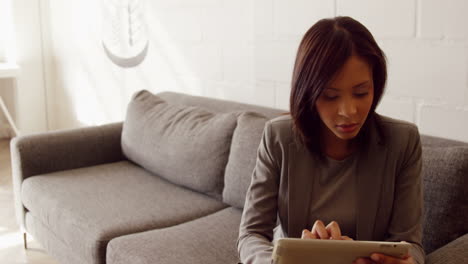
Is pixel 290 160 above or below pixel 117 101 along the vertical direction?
above

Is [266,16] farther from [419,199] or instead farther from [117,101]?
[117,101]

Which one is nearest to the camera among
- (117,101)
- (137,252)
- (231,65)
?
(137,252)

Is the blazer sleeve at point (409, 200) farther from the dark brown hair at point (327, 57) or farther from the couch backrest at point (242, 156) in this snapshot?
the couch backrest at point (242, 156)

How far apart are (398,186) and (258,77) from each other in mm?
1293

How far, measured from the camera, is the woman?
114cm

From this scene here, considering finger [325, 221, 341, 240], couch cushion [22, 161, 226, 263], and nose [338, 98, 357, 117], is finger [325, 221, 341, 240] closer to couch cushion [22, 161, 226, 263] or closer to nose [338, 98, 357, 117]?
nose [338, 98, 357, 117]

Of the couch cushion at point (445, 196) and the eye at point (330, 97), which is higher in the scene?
the eye at point (330, 97)

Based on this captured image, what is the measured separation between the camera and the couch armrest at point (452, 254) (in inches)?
45.8

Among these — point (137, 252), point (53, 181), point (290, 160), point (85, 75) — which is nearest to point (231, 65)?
point (53, 181)

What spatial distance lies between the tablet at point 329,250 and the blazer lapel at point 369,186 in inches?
9.0

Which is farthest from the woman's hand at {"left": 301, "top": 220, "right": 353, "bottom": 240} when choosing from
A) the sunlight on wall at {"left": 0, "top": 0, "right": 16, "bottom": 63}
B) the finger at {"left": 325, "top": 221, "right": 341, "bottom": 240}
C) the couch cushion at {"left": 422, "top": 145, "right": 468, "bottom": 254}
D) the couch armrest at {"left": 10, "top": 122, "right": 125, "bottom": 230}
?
the sunlight on wall at {"left": 0, "top": 0, "right": 16, "bottom": 63}

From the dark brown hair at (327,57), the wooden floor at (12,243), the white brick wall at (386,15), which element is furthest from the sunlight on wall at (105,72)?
the dark brown hair at (327,57)

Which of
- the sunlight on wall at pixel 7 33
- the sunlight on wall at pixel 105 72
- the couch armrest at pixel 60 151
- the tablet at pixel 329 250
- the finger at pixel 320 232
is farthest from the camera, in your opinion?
the sunlight on wall at pixel 7 33

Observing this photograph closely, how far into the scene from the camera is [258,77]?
8.04 feet
